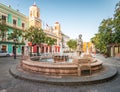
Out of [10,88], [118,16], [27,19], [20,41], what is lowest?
[10,88]

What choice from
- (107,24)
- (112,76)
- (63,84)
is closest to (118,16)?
(107,24)

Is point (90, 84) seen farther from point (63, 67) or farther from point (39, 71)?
point (39, 71)

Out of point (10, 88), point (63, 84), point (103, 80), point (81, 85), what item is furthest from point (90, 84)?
point (10, 88)

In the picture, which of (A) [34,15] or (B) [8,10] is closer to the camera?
(B) [8,10]

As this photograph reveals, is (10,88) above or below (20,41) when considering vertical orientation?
below

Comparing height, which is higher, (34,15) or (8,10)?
(34,15)

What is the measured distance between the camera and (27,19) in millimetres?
36469

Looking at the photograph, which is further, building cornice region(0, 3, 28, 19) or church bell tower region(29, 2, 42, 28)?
church bell tower region(29, 2, 42, 28)

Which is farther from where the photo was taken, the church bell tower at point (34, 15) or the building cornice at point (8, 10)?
the church bell tower at point (34, 15)

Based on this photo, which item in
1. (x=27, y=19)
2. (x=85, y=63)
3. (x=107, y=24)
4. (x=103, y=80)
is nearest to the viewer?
(x=103, y=80)

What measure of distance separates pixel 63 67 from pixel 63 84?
1312mm

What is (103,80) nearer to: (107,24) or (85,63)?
(85,63)

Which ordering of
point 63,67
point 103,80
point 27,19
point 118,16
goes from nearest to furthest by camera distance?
point 103,80, point 63,67, point 118,16, point 27,19

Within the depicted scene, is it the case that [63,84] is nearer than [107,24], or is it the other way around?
[63,84]
